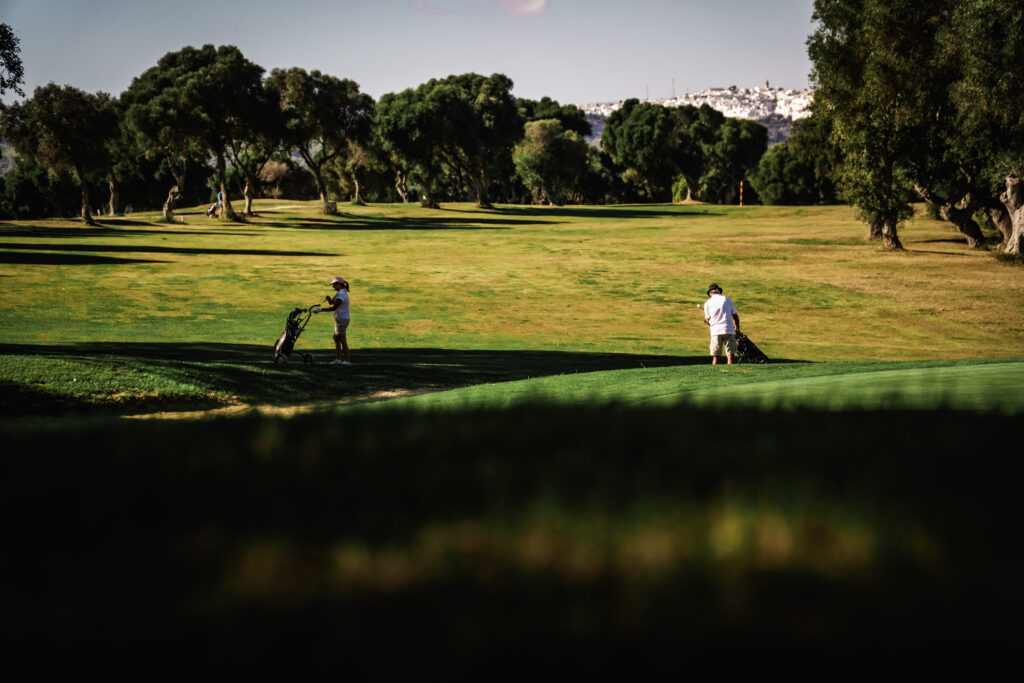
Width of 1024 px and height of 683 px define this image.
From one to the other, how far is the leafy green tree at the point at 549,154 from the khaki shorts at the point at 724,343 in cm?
9175

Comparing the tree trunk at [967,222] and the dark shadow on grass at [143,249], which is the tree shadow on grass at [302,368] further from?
the tree trunk at [967,222]

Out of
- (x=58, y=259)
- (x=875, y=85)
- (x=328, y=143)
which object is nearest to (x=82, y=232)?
(x=58, y=259)

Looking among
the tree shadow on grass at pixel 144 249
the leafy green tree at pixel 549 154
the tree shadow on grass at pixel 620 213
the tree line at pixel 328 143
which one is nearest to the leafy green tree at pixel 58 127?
the tree line at pixel 328 143

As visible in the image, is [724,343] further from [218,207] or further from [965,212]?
[218,207]

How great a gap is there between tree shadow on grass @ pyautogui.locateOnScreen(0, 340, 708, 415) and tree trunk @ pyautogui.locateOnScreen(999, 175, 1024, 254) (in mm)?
29872

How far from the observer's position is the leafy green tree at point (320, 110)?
79.9 metres

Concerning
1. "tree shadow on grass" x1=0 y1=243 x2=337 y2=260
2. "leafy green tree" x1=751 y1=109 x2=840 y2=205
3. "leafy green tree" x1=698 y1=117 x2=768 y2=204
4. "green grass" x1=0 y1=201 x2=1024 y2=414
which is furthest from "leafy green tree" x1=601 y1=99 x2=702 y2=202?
"tree shadow on grass" x1=0 y1=243 x2=337 y2=260

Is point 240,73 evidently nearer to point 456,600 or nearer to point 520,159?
point 520,159

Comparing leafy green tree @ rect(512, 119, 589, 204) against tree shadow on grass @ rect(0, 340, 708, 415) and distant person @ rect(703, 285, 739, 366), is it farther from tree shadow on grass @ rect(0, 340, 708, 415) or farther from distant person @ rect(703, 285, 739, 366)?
distant person @ rect(703, 285, 739, 366)

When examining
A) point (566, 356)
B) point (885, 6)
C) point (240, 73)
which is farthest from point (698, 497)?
point (240, 73)

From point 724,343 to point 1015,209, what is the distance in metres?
34.0

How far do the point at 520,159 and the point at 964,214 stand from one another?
7057 cm

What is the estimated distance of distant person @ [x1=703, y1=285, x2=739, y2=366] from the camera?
20406mm

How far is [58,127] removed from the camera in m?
60.0
